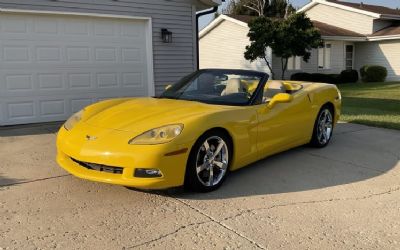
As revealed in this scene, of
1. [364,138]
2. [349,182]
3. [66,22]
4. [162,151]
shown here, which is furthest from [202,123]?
[66,22]

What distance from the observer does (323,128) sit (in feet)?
22.2

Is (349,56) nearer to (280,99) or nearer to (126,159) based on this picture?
(280,99)

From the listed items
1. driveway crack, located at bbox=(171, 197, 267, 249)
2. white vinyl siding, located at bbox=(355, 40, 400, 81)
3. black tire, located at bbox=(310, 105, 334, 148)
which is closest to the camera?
driveway crack, located at bbox=(171, 197, 267, 249)

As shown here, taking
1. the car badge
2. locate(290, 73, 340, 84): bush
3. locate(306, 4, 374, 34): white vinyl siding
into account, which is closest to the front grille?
the car badge

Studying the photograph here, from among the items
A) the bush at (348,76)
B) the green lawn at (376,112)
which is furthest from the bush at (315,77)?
the green lawn at (376,112)

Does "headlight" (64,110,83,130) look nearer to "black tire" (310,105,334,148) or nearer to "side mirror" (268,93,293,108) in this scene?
"side mirror" (268,93,293,108)

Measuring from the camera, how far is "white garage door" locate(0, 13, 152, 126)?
27.9ft

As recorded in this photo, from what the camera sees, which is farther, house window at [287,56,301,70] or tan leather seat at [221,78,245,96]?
house window at [287,56,301,70]

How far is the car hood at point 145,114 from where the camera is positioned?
172 inches

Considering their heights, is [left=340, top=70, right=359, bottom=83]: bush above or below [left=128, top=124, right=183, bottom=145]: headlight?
above

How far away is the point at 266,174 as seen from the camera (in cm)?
527

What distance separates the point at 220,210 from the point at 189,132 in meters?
0.79

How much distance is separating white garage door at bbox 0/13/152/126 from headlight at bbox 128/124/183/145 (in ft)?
17.6

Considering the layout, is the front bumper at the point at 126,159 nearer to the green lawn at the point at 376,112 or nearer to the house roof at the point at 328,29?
the green lawn at the point at 376,112
